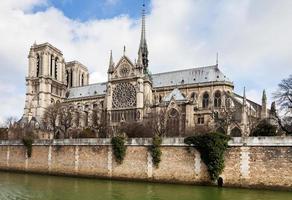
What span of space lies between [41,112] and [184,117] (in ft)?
107

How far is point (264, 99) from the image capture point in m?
55.7

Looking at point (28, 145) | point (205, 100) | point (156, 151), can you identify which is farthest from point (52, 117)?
point (156, 151)

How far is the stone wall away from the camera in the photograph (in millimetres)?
25473

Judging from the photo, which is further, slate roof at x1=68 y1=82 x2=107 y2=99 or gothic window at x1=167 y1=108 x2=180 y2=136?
slate roof at x1=68 y1=82 x2=107 y2=99

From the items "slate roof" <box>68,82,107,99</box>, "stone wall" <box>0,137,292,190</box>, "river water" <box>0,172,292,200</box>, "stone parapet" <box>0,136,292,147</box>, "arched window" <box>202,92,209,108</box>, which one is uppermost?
"slate roof" <box>68,82,107,99</box>

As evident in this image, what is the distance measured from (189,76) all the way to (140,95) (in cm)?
1070

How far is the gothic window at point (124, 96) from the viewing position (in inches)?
2465

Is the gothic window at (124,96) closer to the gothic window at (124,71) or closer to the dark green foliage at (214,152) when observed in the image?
the gothic window at (124,71)

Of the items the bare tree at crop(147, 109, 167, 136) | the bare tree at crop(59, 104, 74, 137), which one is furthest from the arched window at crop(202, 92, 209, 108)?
the bare tree at crop(59, 104, 74, 137)

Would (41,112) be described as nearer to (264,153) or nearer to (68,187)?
(68,187)

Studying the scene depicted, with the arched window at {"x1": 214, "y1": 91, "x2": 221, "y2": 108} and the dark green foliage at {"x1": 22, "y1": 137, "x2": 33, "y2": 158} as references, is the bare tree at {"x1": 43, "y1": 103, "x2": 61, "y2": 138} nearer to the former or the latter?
the dark green foliage at {"x1": 22, "y1": 137, "x2": 33, "y2": 158}

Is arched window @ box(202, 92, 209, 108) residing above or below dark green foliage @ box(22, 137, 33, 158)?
above

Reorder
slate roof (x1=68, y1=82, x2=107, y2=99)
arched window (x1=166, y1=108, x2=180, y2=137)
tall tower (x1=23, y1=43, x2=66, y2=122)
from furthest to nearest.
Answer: slate roof (x1=68, y1=82, x2=107, y2=99) → tall tower (x1=23, y1=43, x2=66, y2=122) → arched window (x1=166, y1=108, x2=180, y2=137)

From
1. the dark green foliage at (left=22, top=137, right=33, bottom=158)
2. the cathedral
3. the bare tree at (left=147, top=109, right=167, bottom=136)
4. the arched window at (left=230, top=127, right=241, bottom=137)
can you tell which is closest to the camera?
the dark green foliage at (left=22, top=137, right=33, bottom=158)
